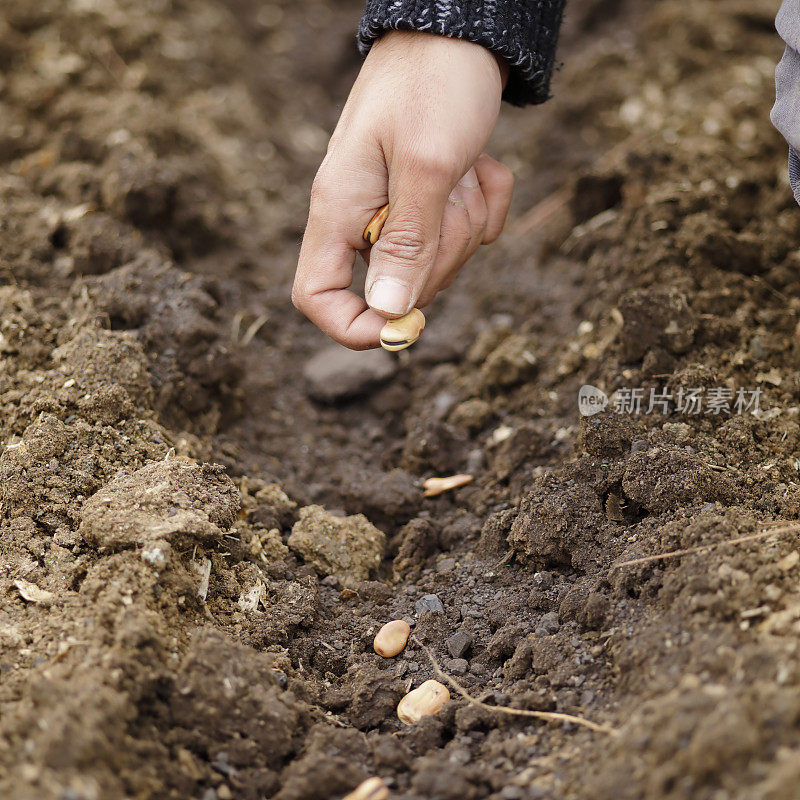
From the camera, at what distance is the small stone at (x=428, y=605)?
64.7 inches

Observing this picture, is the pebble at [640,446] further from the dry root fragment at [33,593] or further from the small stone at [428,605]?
the dry root fragment at [33,593]

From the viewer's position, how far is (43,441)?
169cm

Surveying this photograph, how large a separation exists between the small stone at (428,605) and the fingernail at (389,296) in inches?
24.9

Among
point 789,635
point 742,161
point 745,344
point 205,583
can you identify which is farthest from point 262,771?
point 742,161

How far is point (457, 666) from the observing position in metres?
1.51

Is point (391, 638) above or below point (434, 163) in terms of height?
below

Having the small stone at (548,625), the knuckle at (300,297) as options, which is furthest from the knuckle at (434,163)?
the small stone at (548,625)

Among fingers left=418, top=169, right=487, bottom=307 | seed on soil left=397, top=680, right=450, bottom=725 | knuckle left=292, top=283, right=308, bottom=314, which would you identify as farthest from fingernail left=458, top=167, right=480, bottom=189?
seed on soil left=397, top=680, right=450, bottom=725

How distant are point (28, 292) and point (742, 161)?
238 cm

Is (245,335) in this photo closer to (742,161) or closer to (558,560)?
(558,560)

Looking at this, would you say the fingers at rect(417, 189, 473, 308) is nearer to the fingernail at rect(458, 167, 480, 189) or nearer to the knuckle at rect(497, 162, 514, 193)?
the fingernail at rect(458, 167, 480, 189)

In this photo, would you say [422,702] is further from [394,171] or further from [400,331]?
[394,171]

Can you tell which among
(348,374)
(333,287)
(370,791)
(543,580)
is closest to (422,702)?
(370,791)

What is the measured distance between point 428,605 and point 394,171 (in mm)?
930
